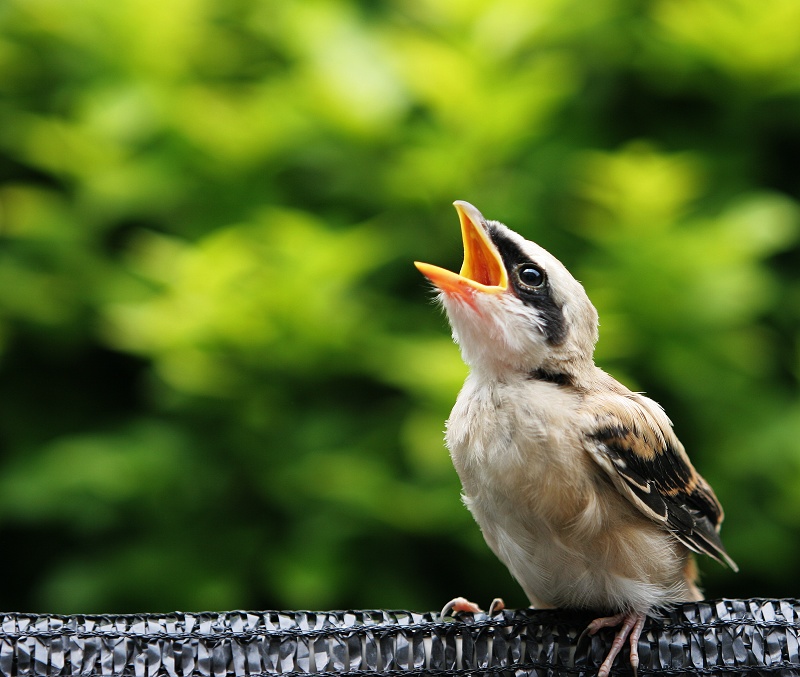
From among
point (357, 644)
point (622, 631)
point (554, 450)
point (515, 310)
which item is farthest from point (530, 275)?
point (357, 644)

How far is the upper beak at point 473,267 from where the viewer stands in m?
2.36

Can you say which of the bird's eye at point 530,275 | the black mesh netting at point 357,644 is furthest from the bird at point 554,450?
the black mesh netting at point 357,644

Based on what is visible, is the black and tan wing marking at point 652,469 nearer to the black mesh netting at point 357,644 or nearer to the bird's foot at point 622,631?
the bird's foot at point 622,631

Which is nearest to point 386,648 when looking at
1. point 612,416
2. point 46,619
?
point 46,619

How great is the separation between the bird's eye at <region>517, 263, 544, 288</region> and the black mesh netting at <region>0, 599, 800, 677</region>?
37.9 inches

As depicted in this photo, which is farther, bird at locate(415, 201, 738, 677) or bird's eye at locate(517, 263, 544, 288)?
bird's eye at locate(517, 263, 544, 288)

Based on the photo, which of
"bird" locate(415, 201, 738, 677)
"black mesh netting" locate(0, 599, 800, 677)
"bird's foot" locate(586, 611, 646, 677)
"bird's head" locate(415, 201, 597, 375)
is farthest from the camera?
"bird's head" locate(415, 201, 597, 375)

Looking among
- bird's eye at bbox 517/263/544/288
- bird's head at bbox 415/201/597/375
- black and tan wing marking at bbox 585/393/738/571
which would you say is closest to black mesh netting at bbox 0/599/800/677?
black and tan wing marking at bbox 585/393/738/571

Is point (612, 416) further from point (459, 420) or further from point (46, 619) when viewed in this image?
point (46, 619)

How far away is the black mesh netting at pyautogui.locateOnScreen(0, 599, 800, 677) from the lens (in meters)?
1.62

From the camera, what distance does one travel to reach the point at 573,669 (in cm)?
187

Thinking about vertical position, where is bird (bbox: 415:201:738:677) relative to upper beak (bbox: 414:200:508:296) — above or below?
below

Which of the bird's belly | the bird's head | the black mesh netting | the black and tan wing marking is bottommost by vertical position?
the black mesh netting

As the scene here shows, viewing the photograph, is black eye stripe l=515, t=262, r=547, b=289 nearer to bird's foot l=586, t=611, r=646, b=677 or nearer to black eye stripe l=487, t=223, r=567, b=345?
black eye stripe l=487, t=223, r=567, b=345
